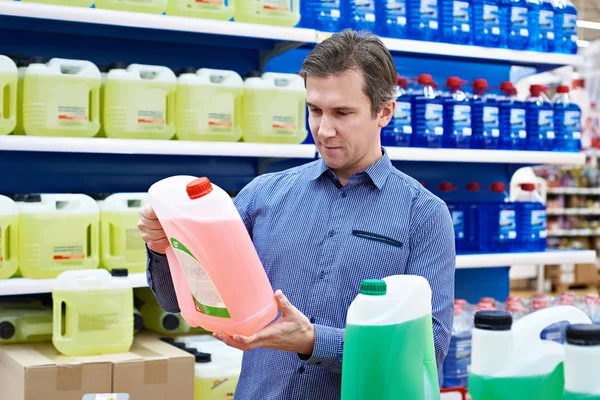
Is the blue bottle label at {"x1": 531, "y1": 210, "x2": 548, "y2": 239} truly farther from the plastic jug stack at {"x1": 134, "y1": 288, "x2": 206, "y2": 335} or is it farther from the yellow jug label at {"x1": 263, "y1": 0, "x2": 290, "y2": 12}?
the plastic jug stack at {"x1": 134, "y1": 288, "x2": 206, "y2": 335}

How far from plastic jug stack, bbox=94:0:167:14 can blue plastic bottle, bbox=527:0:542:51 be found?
6.40 ft

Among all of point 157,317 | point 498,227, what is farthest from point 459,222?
point 157,317

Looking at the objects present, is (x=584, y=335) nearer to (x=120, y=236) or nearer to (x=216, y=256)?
(x=216, y=256)

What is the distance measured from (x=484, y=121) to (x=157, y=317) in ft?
5.98

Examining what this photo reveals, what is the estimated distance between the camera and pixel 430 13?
3.71 metres

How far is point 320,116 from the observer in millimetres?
1786

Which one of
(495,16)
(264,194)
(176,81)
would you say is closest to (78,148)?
(176,81)

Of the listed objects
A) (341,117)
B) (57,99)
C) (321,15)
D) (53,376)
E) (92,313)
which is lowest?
(53,376)

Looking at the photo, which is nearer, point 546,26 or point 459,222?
point 459,222

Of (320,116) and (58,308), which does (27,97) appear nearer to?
(58,308)

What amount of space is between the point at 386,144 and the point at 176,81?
40.2 inches

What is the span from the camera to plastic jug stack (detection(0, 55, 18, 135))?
9.17ft

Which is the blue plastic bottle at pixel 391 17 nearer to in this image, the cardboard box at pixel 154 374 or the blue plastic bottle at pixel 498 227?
the blue plastic bottle at pixel 498 227

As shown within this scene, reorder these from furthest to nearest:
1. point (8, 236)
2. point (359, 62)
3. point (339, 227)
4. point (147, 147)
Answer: point (147, 147) → point (8, 236) → point (339, 227) → point (359, 62)
